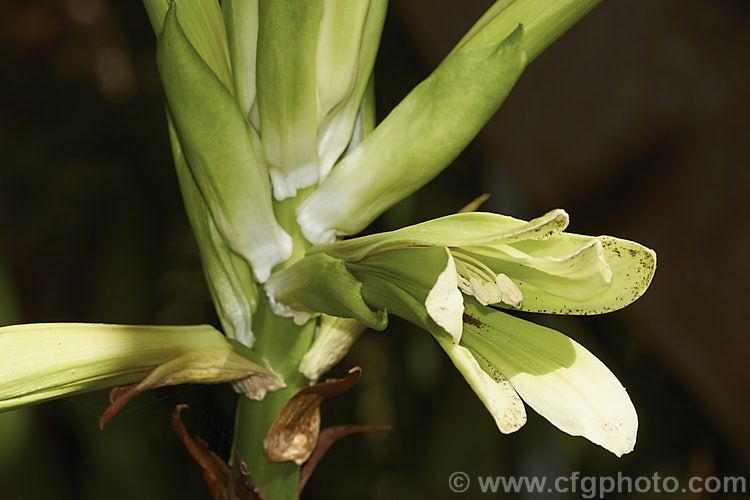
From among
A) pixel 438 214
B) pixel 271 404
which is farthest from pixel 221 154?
pixel 438 214

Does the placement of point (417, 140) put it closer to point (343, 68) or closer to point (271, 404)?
point (343, 68)

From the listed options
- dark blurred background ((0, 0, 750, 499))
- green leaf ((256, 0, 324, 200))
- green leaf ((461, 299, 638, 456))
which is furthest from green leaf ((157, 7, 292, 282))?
dark blurred background ((0, 0, 750, 499))

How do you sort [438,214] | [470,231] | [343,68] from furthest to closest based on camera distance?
[438,214] → [343,68] → [470,231]

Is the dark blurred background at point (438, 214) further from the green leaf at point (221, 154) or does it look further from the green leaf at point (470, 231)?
the green leaf at point (470, 231)

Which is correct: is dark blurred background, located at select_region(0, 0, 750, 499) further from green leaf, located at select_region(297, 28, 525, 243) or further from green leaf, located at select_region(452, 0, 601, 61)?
green leaf, located at select_region(452, 0, 601, 61)

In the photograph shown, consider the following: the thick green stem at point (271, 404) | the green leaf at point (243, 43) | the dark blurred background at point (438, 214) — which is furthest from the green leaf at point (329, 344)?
the dark blurred background at point (438, 214)

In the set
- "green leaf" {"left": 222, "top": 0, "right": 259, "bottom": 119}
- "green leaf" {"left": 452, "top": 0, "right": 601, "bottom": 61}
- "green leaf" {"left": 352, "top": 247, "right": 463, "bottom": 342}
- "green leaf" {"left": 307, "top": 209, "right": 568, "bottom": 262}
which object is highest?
"green leaf" {"left": 452, "top": 0, "right": 601, "bottom": 61}

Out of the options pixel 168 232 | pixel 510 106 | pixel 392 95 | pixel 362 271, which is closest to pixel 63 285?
pixel 168 232
